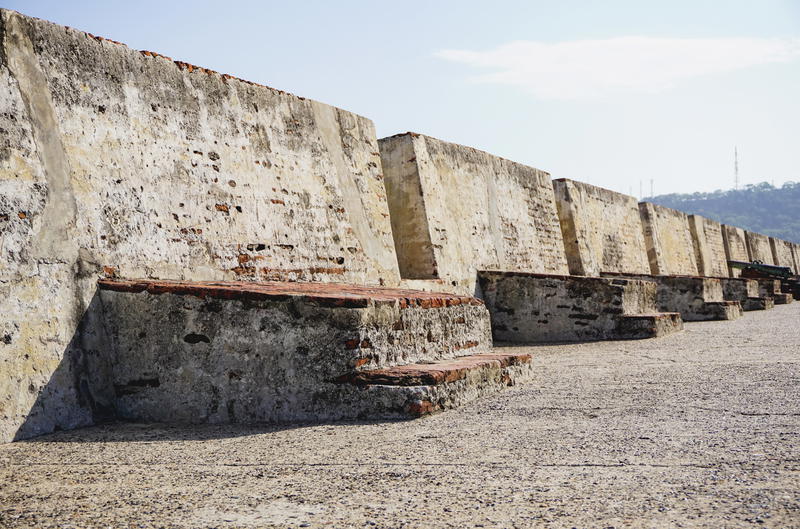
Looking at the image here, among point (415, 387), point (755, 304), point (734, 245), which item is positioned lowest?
point (755, 304)

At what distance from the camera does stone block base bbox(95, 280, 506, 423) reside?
12.6 ft

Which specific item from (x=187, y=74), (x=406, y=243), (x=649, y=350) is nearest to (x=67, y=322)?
(x=187, y=74)

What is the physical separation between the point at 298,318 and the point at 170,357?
759 mm

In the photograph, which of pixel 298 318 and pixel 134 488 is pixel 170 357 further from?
pixel 134 488

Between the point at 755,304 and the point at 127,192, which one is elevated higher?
the point at 127,192

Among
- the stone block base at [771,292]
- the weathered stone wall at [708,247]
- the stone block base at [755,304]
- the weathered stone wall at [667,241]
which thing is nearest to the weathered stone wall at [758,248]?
the weathered stone wall at [708,247]

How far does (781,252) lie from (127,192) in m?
31.7

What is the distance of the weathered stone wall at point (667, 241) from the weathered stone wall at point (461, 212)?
5939mm

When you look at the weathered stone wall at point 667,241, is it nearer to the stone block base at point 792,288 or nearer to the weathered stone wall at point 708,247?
the weathered stone wall at point 708,247

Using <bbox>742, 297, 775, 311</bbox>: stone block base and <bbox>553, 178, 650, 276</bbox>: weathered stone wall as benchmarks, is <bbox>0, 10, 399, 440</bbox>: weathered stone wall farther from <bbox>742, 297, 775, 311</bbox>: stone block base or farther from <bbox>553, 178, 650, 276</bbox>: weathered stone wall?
<bbox>742, 297, 775, 311</bbox>: stone block base

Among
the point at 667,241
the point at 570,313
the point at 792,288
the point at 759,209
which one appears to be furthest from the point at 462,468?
the point at 759,209

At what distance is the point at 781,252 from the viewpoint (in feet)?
102

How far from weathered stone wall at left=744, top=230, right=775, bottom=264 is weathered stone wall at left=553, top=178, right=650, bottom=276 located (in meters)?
12.3

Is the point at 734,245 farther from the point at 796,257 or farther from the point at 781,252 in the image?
the point at 796,257
